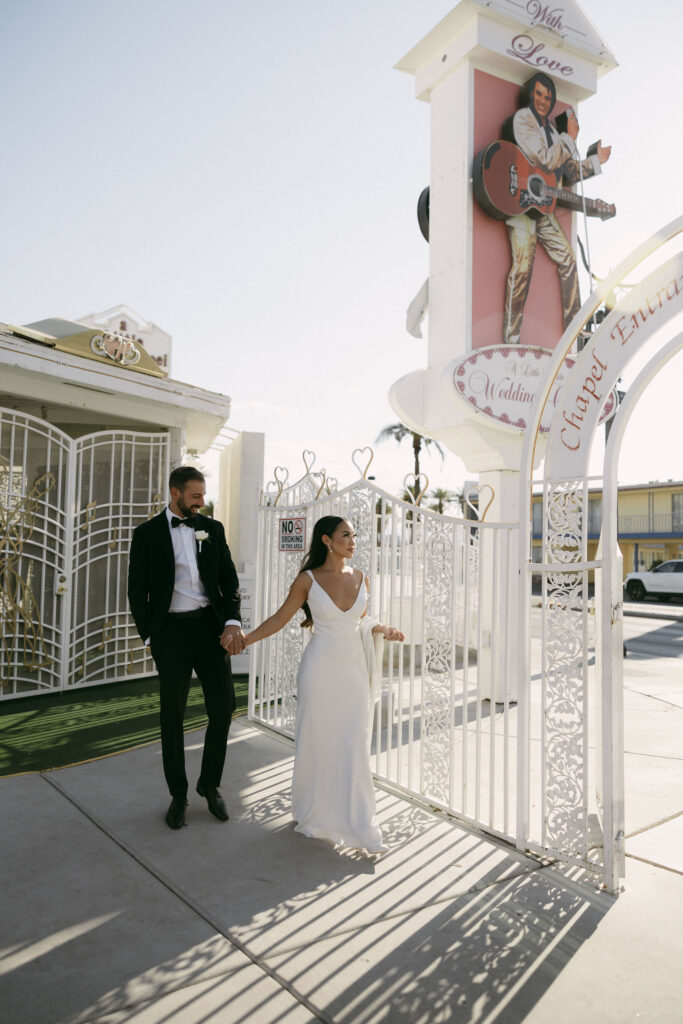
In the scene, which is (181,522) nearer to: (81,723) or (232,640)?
(232,640)

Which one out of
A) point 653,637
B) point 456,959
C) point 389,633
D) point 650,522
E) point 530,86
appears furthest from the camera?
point 650,522

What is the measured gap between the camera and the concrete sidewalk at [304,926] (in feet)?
8.49

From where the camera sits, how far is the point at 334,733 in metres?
4.02

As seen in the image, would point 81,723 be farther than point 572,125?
No

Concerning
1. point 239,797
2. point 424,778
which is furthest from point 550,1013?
point 239,797

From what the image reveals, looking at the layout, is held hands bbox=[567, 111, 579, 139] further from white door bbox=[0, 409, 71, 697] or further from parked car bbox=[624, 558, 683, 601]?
parked car bbox=[624, 558, 683, 601]

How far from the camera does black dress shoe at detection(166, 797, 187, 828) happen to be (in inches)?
Result: 161

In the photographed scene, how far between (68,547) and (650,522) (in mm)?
36091

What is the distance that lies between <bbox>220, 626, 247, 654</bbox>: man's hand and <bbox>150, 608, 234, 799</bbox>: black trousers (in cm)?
14

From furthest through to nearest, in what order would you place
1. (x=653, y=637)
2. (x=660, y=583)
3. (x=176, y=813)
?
1. (x=660, y=583)
2. (x=653, y=637)
3. (x=176, y=813)

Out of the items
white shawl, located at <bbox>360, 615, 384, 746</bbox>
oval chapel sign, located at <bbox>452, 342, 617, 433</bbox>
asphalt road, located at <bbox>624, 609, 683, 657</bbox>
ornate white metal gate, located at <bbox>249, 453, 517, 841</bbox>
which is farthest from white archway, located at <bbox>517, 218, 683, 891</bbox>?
asphalt road, located at <bbox>624, 609, 683, 657</bbox>

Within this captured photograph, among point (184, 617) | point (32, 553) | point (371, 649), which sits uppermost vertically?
point (32, 553)

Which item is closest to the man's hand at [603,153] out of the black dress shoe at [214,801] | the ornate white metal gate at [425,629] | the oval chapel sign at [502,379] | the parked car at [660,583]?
the oval chapel sign at [502,379]

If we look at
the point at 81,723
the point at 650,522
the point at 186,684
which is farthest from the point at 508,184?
the point at 650,522
